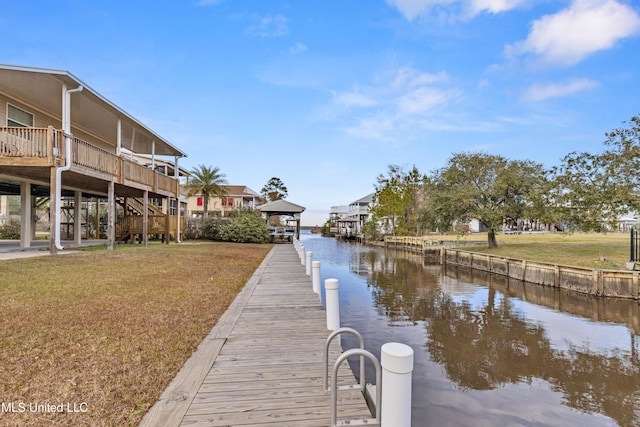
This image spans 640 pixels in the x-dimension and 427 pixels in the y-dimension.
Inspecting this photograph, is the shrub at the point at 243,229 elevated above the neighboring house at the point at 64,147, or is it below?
below

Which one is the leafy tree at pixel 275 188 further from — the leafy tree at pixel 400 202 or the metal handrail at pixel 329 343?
the metal handrail at pixel 329 343

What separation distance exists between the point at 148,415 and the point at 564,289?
1638cm

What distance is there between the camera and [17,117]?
14.5 m

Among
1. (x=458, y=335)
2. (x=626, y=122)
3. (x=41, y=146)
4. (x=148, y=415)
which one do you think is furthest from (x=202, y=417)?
(x=626, y=122)

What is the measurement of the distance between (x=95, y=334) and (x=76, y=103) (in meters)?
14.0

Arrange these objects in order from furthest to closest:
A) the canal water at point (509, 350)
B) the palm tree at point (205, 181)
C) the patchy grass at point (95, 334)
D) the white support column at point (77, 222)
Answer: the palm tree at point (205, 181)
the white support column at point (77, 222)
the canal water at point (509, 350)
the patchy grass at point (95, 334)

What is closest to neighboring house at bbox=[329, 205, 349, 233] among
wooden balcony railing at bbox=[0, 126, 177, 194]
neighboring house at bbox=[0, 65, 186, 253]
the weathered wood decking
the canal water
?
neighboring house at bbox=[0, 65, 186, 253]

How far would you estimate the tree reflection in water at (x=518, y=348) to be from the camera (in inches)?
→ 222

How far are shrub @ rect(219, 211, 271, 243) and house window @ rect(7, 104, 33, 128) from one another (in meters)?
14.8

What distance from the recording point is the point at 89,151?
45.1 ft

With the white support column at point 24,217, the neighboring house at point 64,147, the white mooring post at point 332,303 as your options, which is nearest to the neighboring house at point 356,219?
the neighboring house at point 64,147

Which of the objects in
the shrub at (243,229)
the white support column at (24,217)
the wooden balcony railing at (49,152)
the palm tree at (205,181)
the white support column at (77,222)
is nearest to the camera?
the wooden balcony railing at (49,152)

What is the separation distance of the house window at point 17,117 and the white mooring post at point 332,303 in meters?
16.6

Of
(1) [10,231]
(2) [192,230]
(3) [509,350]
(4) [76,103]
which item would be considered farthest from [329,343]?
(1) [10,231]
